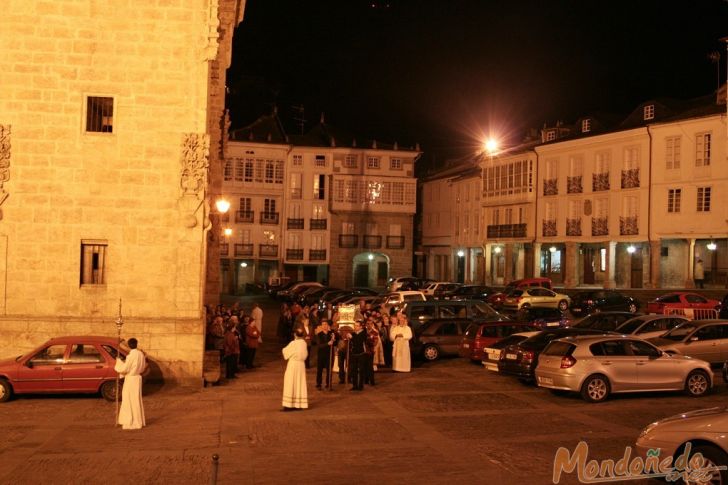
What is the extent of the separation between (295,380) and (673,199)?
125 ft

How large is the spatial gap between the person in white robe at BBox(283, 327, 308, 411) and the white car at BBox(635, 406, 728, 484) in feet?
25.5

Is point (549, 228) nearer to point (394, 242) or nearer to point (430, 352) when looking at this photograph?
point (394, 242)

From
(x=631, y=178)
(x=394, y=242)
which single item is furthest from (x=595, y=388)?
(x=394, y=242)

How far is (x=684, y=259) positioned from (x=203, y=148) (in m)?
36.9

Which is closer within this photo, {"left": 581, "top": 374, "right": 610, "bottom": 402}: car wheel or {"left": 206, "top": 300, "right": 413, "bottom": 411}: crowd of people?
{"left": 206, "top": 300, "right": 413, "bottom": 411}: crowd of people

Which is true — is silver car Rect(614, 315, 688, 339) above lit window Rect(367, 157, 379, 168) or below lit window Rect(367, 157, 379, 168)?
below

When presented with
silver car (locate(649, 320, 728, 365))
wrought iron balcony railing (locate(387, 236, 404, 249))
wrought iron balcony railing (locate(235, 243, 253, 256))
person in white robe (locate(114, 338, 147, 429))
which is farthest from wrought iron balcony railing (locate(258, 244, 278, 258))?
person in white robe (locate(114, 338, 147, 429))

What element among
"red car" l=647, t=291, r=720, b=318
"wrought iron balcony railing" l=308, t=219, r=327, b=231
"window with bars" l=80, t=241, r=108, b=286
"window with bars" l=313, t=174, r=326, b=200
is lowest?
"red car" l=647, t=291, r=720, b=318

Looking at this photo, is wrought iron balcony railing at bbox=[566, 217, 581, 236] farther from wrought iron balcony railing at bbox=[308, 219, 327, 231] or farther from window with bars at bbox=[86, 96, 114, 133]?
window with bars at bbox=[86, 96, 114, 133]

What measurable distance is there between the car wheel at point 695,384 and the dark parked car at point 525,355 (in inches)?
104

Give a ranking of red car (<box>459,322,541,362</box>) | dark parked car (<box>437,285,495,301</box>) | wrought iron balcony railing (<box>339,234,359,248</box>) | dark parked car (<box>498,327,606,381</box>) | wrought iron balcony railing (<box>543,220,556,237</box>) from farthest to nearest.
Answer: wrought iron balcony railing (<box>339,234,359,248</box>)
wrought iron balcony railing (<box>543,220,556,237</box>)
dark parked car (<box>437,285,495,301</box>)
red car (<box>459,322,541,362</box>)
dark parked car (<box>498,327,606,381</box>)

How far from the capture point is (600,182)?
53.8m

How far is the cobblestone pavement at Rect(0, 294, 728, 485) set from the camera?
11398mm

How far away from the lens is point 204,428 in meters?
14.7
